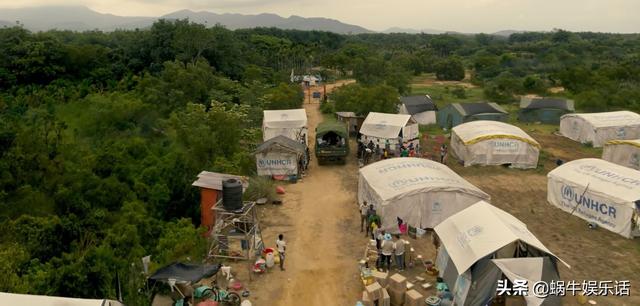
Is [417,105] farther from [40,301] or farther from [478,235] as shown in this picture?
[40,301]

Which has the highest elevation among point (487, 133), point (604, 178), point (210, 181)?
point (487, 133)

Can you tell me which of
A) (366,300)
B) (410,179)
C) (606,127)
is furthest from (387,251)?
(606,127)

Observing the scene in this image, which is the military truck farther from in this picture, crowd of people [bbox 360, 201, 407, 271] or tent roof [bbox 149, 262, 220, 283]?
tent roof [bbox 149, 262, 220, 283]

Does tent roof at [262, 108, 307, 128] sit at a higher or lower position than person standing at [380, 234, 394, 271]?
higher

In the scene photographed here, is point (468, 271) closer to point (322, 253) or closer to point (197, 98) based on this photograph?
point (322, 253)

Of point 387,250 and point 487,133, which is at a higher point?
point 487,133

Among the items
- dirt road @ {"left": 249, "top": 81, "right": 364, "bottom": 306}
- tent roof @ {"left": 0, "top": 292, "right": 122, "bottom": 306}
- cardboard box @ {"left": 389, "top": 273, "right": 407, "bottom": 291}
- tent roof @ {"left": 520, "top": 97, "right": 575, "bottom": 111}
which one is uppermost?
tent roof @ {"left": 520, "top": 97, "right": 575, "bottom": 111}

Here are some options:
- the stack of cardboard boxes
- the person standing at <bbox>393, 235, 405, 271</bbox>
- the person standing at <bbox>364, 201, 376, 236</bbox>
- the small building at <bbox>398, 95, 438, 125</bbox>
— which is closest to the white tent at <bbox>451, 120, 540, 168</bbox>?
the person standing at <bbox>364, 201, 376, 236</bbox>
